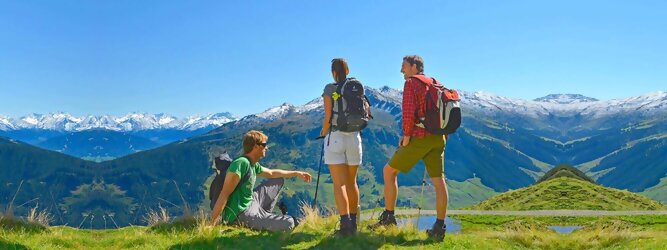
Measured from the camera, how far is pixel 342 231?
12.2 m

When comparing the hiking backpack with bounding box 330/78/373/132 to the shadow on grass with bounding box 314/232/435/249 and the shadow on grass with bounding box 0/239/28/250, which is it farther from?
the shadow on grass with bounding box 0/239/28/250

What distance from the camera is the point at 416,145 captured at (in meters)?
12.0

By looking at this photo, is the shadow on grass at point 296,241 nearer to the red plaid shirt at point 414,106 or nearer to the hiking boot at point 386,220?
the hiking boot at point 386,220

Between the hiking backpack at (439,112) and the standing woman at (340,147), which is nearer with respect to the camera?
the hiking backpack at (439,112)

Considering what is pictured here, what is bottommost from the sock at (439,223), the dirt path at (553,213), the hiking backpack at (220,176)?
the dirt path at (553,213)

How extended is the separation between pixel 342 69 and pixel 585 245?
7.14m

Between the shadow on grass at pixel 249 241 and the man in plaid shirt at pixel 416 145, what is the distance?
2.33 meters

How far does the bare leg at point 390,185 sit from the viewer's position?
12.4 meters

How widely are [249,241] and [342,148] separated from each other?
2.86m

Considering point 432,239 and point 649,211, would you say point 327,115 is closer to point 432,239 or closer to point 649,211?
point 432,239

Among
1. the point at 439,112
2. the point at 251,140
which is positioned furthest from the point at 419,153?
the point at 251,140

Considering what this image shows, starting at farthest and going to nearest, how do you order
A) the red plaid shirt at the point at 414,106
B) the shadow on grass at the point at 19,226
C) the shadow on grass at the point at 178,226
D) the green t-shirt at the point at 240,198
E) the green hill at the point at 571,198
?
the green hill at the point at 571,198
the shadow on grass at the point at 178,226
the shadow on grass at the point at 19,226
the green t-shirt at the point at 240,198
the red plaid shirt at the point at 414,106

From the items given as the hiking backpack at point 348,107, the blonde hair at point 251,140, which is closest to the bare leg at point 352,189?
the hiking backpack at point 348,107

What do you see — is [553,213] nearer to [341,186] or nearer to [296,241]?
[341,186]
